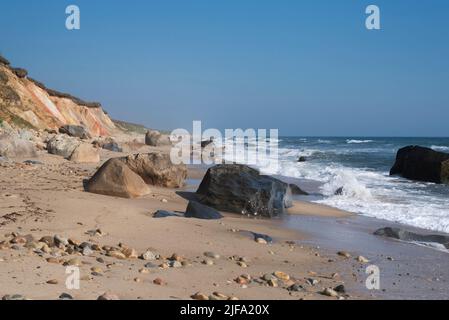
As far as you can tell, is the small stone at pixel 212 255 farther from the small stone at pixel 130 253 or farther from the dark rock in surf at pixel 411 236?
the dark rock in surf at pixel 411 236

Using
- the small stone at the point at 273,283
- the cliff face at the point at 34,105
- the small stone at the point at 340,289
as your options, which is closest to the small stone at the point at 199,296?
the small stone at the point at 273,283

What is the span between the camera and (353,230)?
28.9 ft

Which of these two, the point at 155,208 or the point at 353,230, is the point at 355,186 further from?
the point at 155,208

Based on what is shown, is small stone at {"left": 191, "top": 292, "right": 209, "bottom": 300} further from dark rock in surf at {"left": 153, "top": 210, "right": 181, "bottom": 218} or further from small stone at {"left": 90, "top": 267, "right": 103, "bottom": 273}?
dark rock in surf at {"left": 153, "top": 210, "right": 181, "bottom": 218}

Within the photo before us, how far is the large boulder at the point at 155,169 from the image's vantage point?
11742 millimetres

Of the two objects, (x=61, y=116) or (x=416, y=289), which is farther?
(x=61, y=116)

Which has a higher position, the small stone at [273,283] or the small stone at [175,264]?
the small stone at [175,264]

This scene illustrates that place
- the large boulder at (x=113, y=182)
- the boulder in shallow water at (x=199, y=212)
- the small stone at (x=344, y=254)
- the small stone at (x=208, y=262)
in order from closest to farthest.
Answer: the small stone at (x=208, y=262)
the small stone at (x=344, y=254)
the boulder in shallow water at (x=199, y=212)
the large boulder at (x=113, y=182)

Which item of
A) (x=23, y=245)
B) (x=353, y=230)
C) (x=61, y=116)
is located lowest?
(x=353, y=230)

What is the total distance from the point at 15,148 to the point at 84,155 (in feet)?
7.01

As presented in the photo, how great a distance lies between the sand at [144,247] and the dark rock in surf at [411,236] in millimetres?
1557

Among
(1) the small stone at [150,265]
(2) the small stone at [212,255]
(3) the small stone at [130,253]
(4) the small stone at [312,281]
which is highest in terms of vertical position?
(3) the small stone at [130,253]
